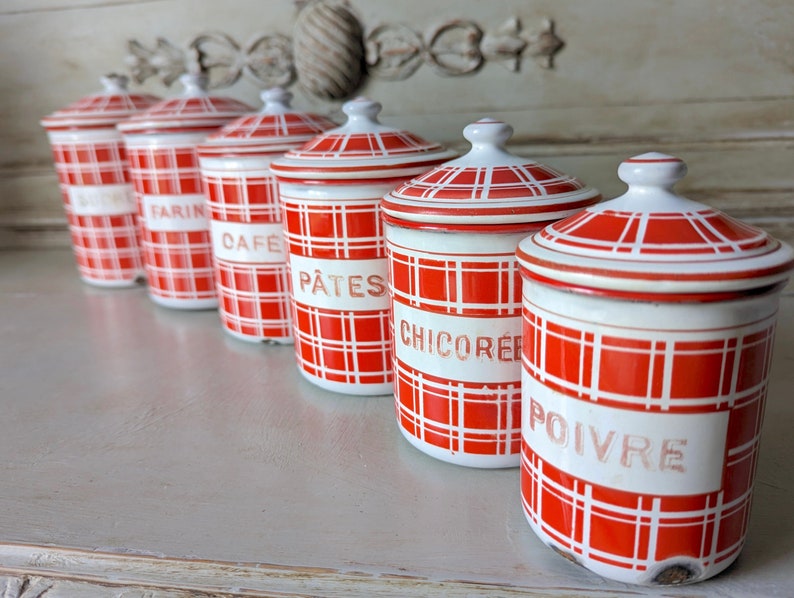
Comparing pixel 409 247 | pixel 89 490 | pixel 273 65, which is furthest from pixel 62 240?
pixel 409 247

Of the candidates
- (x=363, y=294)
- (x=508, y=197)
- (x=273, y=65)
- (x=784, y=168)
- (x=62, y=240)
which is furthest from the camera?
(x=62, y=240)

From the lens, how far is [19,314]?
1045mm

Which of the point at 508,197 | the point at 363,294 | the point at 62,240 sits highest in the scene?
the point at 508,197

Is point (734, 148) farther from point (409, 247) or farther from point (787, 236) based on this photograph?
point (409, 247)

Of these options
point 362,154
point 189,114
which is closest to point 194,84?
point 189,114

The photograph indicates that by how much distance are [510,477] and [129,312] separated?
2.30ft

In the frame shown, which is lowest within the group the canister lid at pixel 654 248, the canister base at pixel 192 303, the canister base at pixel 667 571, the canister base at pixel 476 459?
the canister base at pixel 192 303

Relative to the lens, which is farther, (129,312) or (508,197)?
(129,312)

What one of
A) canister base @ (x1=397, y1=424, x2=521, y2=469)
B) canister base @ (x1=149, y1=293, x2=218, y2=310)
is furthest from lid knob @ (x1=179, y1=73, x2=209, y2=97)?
canister base @ (x1=397, y1=424, x2=521, y2=469)

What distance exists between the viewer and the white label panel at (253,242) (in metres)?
0.83

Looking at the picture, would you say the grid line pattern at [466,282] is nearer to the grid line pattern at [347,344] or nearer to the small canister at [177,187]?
the grid line pattern at [347,344]

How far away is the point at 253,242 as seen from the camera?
0.84m

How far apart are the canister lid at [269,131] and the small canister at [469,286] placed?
11.7 inches

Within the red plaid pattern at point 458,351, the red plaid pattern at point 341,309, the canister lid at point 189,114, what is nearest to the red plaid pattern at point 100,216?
the canister lid at point 189,114
